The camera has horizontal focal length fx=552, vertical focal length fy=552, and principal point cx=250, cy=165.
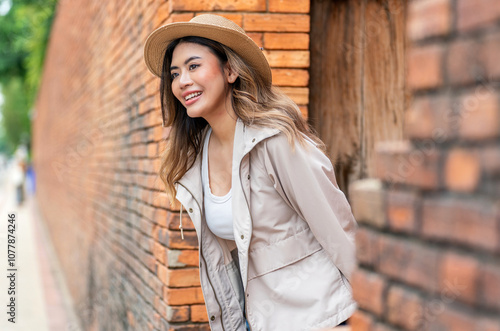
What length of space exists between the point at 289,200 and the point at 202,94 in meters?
0.63

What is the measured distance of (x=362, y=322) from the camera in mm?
1241

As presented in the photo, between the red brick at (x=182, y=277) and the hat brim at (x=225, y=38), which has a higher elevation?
the hat brim at (x=225, y=38)

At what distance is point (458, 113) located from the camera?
1.00 m

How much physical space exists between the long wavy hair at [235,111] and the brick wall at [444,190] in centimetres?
98

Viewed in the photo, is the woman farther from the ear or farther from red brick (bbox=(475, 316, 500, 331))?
red brick (bbox=(475, 316, 500, 331))

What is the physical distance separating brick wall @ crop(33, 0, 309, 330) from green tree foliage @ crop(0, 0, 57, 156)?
8.52 meters

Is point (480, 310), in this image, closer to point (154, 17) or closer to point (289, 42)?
point (289, 42)

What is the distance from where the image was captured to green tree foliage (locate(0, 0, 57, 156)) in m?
16.1

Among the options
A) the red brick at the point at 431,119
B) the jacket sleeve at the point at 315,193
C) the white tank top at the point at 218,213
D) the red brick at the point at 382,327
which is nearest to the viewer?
the red brick at the point at 431,119

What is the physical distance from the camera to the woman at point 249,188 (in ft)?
6.96

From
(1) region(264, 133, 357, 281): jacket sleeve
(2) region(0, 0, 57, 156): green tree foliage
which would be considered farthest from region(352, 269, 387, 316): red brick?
(2) region(0, 0, 57, 156): green tree foliage

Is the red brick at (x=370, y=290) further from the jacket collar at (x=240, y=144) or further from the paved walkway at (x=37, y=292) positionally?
the paved walkway at (x=37, y=292)

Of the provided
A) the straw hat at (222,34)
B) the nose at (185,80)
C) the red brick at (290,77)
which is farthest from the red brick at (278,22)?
the nose at (185,80)

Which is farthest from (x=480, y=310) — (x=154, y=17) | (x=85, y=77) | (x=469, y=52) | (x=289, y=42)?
(x=85, y=77)
